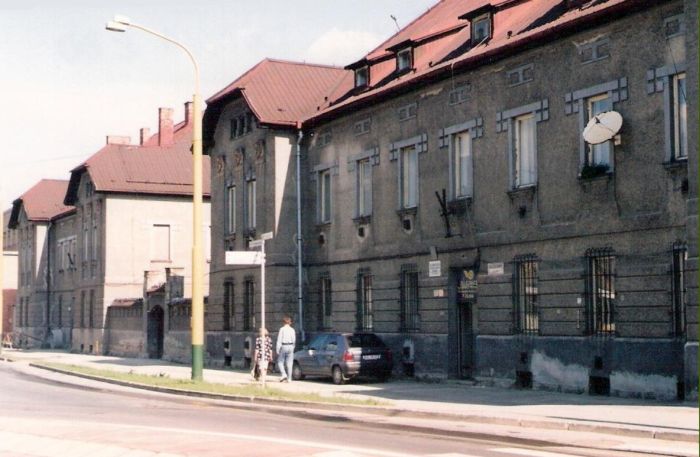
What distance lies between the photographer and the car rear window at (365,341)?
30469 millimetres

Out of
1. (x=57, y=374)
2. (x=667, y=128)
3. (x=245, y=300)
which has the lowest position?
(x=57, y=374)

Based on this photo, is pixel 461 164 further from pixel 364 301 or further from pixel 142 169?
pixel 142 169

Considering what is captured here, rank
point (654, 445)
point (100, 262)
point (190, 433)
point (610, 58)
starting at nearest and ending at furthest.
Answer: point (654, 445), point (190, 433), point (610, 58), point (100, 262)

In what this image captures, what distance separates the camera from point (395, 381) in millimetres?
30922

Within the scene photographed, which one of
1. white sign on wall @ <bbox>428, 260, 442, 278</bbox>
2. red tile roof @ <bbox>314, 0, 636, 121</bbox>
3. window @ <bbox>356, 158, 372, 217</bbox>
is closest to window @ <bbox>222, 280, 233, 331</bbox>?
red tile roof @ <bbox>314, 0, 636, 121</bbox>

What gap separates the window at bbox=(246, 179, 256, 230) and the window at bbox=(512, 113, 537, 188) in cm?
1441

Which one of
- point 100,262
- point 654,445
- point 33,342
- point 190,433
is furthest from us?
point 33,342

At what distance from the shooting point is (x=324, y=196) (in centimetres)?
3694

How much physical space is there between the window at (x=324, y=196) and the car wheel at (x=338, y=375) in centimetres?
734

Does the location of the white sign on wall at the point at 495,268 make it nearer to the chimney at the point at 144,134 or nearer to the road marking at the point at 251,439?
the road marking at the point at 251,439

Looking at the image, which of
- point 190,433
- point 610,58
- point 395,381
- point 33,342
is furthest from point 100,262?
point 190,433

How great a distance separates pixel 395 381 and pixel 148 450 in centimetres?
1783

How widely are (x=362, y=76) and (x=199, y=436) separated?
71.1 feet

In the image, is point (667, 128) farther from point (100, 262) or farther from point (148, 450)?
point (100, 262)
